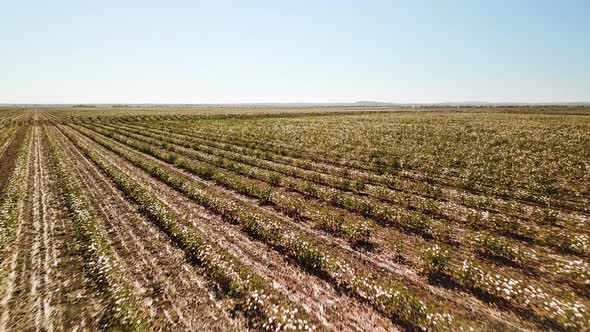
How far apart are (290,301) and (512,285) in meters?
7.51

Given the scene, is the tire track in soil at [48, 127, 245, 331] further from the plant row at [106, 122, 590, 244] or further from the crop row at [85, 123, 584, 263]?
the plant row at [106, 122, 590, 244]

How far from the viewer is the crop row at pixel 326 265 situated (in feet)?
27.4

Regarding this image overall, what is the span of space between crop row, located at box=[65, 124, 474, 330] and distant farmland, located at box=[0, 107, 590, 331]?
0.06 meters

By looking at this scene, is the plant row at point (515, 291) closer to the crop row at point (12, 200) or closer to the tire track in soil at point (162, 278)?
the tire track in soil at point (162, 278)

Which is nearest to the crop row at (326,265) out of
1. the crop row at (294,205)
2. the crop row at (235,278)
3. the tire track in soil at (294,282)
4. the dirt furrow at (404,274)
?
the tire track in soil at (294,282)

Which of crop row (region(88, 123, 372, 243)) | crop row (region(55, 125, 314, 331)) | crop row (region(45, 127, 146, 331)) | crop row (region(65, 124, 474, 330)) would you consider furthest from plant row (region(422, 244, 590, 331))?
crop row (region(45, 127, 146, 331))

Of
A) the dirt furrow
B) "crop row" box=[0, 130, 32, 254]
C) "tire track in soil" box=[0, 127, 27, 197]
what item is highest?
the dirt furrow

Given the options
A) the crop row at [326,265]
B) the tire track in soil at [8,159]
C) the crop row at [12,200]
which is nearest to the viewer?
the crop row at [326,265]

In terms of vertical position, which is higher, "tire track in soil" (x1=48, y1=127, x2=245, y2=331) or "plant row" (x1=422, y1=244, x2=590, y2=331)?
"plant row" (x1=422, y1=244, x2=590, y2=331)

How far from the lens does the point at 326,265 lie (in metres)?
10.9

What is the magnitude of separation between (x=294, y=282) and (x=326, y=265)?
1.50 meters

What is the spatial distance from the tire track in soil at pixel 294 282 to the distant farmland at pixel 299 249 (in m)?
0.06

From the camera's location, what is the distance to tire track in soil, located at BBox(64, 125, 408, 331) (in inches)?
324

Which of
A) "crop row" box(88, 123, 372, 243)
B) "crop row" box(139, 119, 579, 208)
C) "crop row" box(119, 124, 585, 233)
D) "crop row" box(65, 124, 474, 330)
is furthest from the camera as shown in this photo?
"crop row" box(139, 119, 579, 208)
